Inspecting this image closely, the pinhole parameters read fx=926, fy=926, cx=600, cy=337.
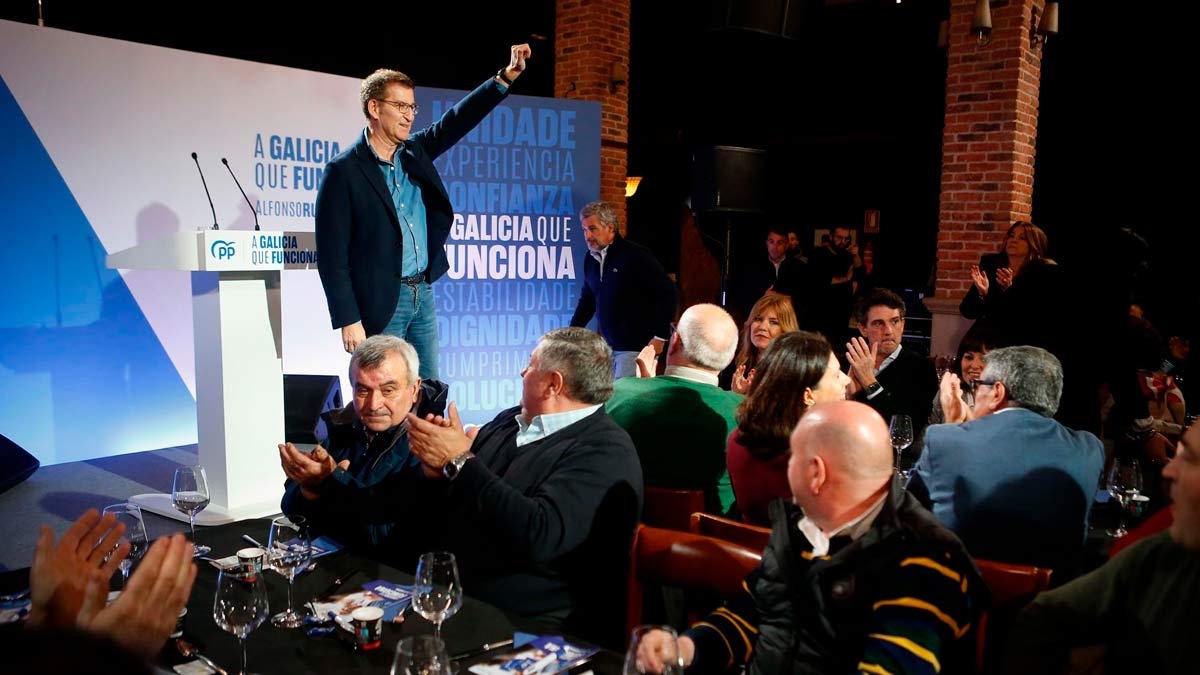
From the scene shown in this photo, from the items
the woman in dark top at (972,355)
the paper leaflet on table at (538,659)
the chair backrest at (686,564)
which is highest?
the woman in dark top at (972,355)

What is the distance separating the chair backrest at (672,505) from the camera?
2713 mm

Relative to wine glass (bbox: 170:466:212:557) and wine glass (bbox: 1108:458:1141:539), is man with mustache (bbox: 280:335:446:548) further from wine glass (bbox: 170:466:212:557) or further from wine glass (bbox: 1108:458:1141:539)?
wine glass (bbox: 1108:458:1141:539)

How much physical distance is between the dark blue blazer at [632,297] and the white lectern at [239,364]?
219 centimetres

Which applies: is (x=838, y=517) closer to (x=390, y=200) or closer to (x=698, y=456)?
(x=698, y=456)

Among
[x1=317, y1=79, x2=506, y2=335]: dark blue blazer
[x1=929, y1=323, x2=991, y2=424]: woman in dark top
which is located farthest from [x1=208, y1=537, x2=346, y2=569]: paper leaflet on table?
[x1=929, y1=323, x2=991, y2=424]: woman in dark top

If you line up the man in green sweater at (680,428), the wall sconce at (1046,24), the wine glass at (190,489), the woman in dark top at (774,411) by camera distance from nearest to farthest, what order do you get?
the wine glass at (190,489) → the woman in dark top at (774,411) → the man in green sweater at (680,428) → the wall sconce at (1046,24)

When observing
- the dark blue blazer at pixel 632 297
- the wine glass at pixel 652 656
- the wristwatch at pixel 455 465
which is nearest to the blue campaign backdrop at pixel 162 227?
the dark blue blazer at pixel 632 297

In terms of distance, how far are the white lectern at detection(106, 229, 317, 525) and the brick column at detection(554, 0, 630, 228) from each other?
4763 mm

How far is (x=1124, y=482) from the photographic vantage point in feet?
9.47

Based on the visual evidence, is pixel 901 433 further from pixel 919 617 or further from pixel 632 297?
pixel 632 297

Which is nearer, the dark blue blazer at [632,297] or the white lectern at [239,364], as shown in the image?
the white lectern at [239,364]

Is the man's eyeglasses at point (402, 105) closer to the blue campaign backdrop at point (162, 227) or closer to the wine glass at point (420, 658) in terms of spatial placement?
the blue campaign backdrop at point (162, 227)

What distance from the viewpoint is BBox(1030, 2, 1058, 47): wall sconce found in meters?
6.54

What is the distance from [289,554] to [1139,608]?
173 cm
